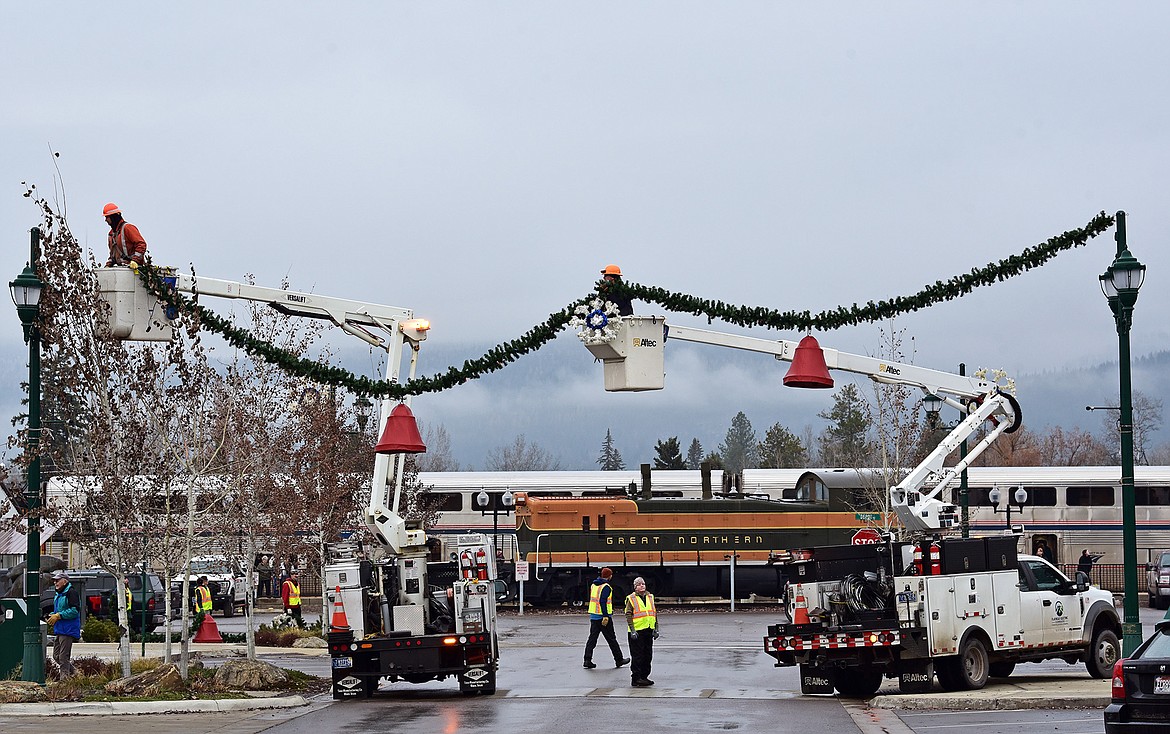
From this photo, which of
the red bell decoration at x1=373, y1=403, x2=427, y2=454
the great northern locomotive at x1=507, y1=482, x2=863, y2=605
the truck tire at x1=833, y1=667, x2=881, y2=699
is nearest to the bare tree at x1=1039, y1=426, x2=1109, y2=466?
the great northern locomotive at x1=507, y1=482, x2=863, y2=605

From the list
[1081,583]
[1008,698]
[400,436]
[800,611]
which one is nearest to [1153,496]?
[1081,583]

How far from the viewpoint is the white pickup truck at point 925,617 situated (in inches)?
755

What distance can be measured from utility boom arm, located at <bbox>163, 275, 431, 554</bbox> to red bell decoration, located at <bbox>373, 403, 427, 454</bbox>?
1.30 metres

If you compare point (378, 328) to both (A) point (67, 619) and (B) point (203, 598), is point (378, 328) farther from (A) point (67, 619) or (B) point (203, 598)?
Result: (B) point (203, 598)

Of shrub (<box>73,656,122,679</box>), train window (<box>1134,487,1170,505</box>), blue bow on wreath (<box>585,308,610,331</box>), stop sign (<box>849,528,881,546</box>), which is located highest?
blue bow on wreath (<box>585,308,610,331</box>)

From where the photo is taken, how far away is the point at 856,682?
20.5m

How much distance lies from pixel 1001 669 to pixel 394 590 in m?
9.52

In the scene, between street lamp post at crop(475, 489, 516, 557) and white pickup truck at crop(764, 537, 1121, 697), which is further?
street lamp post at crop(475, 489, 516, 557)

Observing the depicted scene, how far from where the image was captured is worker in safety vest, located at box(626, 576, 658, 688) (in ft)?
70.4

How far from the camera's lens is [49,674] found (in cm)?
2116

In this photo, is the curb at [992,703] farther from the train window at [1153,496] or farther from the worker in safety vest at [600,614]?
the train window at [1153,496]

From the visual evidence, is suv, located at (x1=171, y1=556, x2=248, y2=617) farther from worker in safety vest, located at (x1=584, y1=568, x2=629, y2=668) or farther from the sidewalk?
the sidewalk

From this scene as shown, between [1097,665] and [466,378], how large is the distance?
1072cm

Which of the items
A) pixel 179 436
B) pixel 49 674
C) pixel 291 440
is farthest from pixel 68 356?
pixel 291 440
